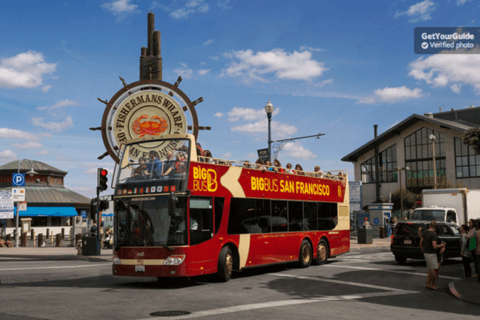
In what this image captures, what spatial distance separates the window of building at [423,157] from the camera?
218 feet

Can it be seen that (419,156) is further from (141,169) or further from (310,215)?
(141,169)

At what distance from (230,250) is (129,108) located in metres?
11.9

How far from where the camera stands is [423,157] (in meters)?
67.8

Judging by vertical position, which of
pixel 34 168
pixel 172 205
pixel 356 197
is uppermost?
pixel 34 168

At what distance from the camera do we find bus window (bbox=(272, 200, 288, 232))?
16906 millimetres

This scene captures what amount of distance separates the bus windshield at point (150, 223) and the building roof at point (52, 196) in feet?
151

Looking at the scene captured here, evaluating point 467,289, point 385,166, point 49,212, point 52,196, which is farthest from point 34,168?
point 467,289

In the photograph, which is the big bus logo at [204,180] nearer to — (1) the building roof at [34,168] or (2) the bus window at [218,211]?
(2) the bus window at [218,211]

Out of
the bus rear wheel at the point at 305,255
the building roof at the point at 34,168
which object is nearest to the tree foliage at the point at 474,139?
the bus rear wheel at the point at 305,255

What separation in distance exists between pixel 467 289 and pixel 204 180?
7.07 metres

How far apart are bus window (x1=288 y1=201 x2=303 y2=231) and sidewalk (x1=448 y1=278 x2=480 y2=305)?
18.3ft

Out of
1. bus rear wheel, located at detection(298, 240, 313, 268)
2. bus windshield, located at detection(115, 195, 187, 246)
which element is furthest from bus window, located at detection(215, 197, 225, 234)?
bus rear wheel, located at detection(298, 240, 313, 268)

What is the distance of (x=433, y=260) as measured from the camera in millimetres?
12945

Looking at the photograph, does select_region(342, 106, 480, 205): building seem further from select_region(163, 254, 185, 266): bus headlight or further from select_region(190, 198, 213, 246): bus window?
select_region(163, 254, 185, 266): bus headlight
